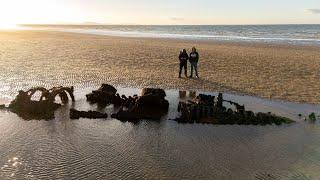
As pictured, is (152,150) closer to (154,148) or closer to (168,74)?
(154,148)

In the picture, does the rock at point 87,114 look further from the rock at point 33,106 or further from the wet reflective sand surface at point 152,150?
the rock at point 33,106

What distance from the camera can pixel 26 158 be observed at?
11570 mm

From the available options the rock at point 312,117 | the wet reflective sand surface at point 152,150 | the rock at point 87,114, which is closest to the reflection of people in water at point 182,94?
the wet reflective sand surface at point 152,150

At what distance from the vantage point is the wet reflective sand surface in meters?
10.9

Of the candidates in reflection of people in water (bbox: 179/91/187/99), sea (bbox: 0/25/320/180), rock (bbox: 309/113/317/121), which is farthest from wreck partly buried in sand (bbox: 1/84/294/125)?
reflection of people in water (bbox: 179/91/187/99)

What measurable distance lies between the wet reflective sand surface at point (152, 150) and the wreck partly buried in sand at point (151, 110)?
46 centimetres

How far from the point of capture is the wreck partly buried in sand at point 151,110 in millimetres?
15867

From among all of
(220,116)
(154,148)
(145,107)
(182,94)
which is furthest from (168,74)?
(154,148)

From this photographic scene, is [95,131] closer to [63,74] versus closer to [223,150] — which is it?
[223,150]

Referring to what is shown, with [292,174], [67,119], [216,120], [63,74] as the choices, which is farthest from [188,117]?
[63,74]

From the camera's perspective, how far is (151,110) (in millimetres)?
17156

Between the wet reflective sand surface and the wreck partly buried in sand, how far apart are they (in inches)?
18.0

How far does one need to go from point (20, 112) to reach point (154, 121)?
17.0ft

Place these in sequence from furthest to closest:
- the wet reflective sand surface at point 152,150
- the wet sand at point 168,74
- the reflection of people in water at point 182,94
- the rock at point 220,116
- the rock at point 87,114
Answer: the wet sand at point 168,74, the reflection of people in water at point 182,94, the rock at point 87,114, the rock at point 220,116, the wet reflective sand surface at point 152,150
